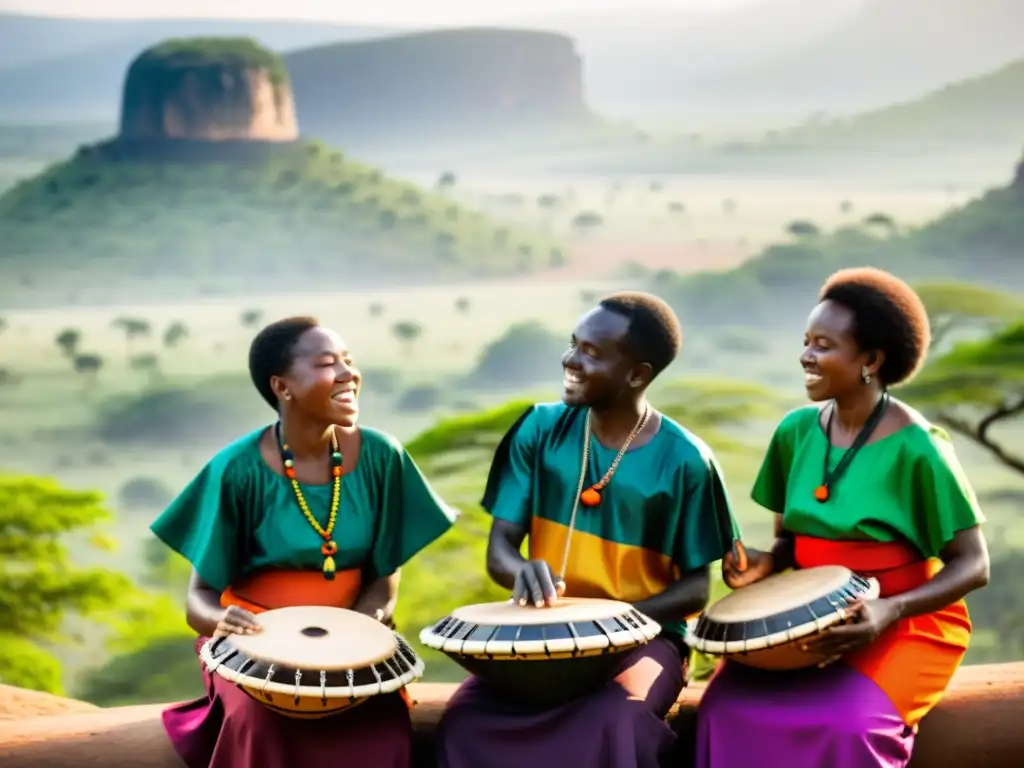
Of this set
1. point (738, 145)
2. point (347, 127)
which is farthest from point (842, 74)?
point (347, 127)

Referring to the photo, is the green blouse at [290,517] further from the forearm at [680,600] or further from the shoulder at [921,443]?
the shoulder at [921,443]

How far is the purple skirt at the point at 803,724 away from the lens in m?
4.84

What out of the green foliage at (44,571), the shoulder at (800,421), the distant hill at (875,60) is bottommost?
the green foliage at (44,571)

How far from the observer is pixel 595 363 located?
17.6ft

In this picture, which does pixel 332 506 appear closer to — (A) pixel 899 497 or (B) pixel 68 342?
(A) pixel 899 497

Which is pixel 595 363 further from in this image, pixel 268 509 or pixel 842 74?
pixel 842 74

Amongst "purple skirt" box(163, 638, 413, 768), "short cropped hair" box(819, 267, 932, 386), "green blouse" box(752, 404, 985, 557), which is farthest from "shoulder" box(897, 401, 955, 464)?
"purple skirt" box(163, 638, 413, 768)

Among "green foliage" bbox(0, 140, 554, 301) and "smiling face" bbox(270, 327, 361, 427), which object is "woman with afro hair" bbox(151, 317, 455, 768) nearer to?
"smiling face" bbox(270, 327, 361, 427)

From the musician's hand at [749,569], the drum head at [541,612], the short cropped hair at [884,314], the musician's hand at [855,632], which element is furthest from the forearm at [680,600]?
the short cropped hair at [884,314]

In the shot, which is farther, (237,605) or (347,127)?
(347,127)

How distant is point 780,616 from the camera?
477 cm

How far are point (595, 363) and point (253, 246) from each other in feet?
40.4

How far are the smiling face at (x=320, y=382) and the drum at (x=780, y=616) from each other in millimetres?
1406

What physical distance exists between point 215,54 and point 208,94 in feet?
2.22
